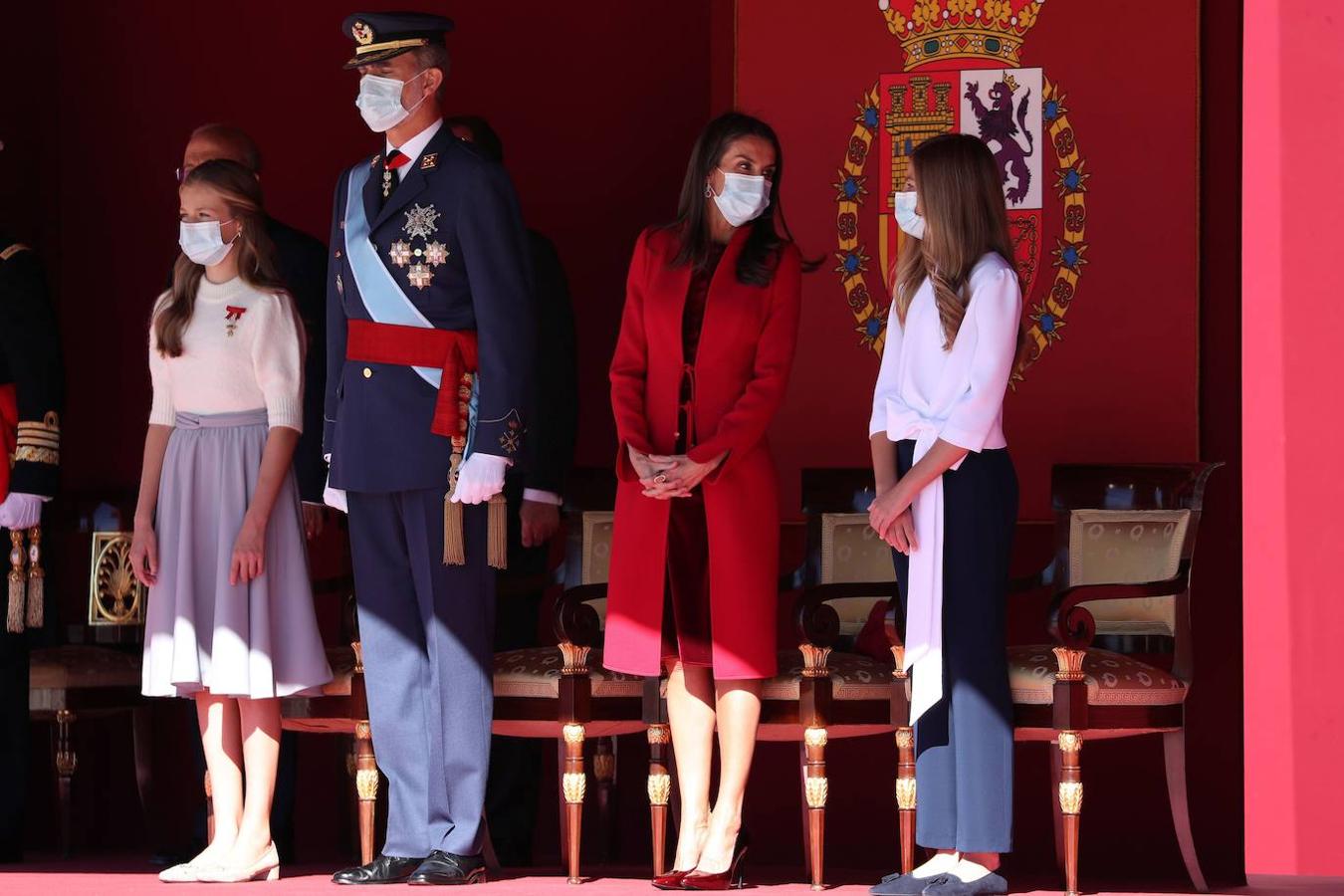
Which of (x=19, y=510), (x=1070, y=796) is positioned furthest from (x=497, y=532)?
(x=19, y=510)

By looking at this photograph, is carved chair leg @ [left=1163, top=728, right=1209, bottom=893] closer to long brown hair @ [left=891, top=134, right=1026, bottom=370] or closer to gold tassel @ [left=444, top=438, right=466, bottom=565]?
long brown hair @ [left=891, top=134, right=1026, bottom=370]

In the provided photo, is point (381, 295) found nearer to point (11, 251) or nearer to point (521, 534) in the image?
point (521, 534)

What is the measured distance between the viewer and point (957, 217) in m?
4.74

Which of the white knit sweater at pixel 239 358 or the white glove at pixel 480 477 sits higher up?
the white knit sweater at pixel 239 358

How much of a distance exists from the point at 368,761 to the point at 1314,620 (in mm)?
3316

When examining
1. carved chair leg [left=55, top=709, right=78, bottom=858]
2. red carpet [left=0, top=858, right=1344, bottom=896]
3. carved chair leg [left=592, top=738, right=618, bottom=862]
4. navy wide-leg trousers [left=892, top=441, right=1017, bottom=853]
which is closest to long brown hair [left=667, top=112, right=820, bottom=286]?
navy wide-leg trousers [left=892, top=441, right=1017, bottom=853]

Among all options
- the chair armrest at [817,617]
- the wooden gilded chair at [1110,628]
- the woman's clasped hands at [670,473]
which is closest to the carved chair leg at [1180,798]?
the wooden gilded chair at [1110,628]

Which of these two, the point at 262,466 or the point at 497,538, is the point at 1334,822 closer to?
the point at 497,538

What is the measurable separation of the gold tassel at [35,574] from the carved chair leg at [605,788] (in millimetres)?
1665

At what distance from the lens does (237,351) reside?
5141mm

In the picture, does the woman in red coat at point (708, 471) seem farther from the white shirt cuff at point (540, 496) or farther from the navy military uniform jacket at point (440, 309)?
the white shirt cuff at point (540, 496)

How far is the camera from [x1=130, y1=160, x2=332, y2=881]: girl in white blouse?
5055mm

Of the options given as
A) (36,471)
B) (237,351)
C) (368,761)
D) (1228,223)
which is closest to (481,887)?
(368,761)

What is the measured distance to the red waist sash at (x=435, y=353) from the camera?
193 inches
